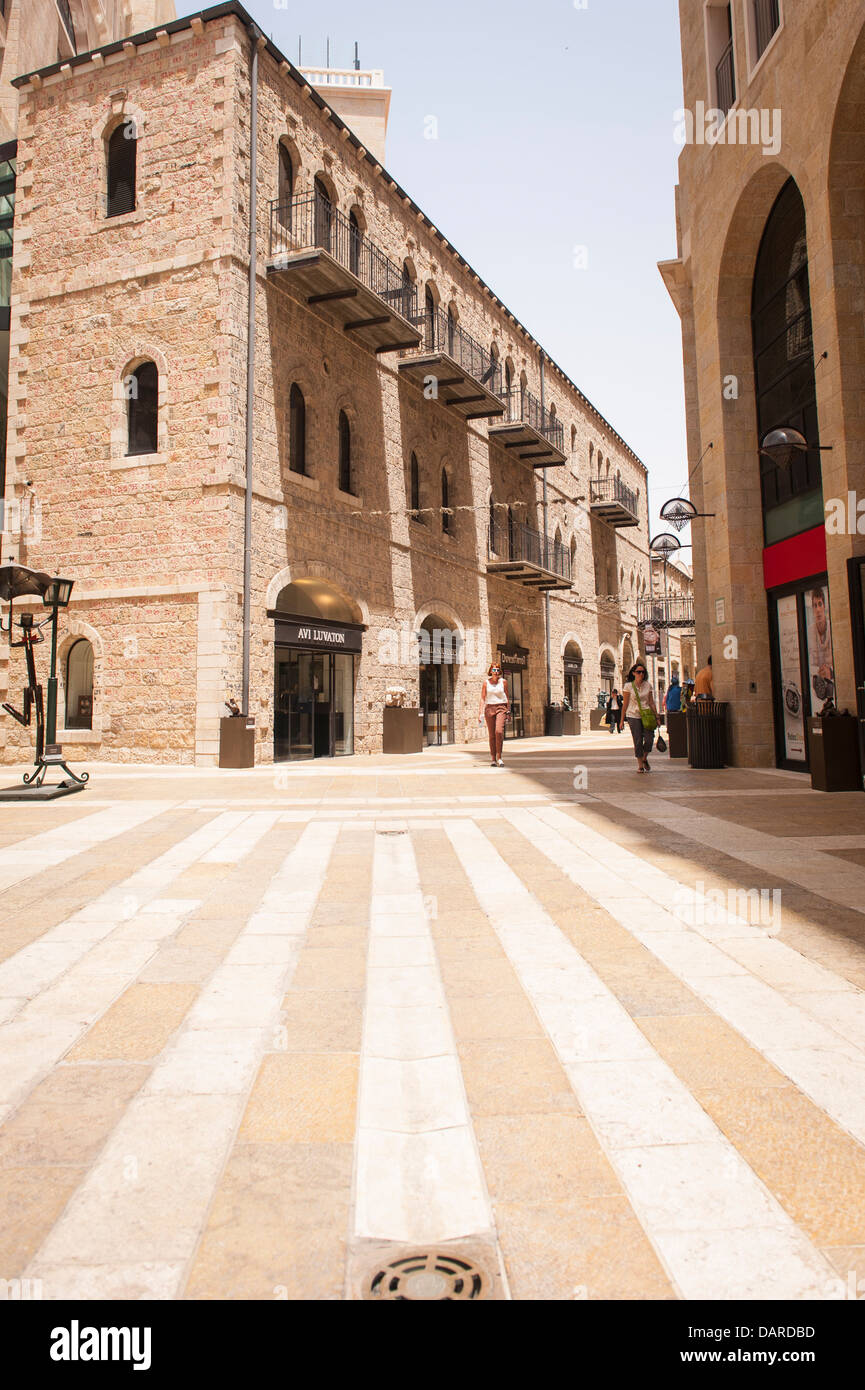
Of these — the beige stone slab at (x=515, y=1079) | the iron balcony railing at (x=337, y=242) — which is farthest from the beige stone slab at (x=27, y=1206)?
the iron balcony railing at (x=337, y=242)

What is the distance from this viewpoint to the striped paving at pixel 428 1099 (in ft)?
5.80

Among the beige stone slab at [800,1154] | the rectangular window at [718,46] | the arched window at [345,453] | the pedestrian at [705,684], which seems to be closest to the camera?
the beige stone slab at [800,1154]

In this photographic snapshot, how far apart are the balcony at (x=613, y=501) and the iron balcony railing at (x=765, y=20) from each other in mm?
23748

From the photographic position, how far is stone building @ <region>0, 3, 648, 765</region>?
50.6 ft

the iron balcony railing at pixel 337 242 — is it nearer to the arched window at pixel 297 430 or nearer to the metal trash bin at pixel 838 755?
the arched window at pixel 297 430

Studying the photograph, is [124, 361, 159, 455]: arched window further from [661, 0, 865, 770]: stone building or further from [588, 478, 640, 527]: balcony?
[588, 478, 640, 527]: balcony

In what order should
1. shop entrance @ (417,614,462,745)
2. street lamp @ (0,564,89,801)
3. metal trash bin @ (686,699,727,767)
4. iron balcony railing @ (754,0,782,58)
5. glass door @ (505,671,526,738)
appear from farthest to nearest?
glass door @ (505,671,526,738) < shop entrance @ (417,614,462,745) < metal trash bin @ (686,699,727,767) < iron balcony railing @ (754,0,782,58) < street lamp @ (0,564,89,801)

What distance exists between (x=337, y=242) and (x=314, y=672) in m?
9.35

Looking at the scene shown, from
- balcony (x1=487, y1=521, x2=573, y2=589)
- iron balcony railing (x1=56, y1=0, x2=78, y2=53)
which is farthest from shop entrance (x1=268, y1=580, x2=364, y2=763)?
iron balcony railing (x1=56, y1=0, x2=78, y2=53)

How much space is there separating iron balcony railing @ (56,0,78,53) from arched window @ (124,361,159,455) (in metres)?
19.4

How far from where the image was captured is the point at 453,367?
70.5 feet

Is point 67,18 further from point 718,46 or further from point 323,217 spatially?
point 718,46

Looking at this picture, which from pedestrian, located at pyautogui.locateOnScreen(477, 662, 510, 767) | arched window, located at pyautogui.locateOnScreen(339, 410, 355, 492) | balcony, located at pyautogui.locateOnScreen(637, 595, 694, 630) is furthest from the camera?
balcony, located at pyautogui.locateOnScreen(637, 595, 694, 630)
